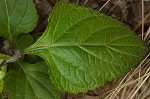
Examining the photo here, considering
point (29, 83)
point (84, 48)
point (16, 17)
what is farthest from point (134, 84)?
point (16, 17)

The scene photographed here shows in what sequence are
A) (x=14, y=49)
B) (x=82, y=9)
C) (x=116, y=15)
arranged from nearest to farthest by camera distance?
(x=82, y=9), (x=14, y=49), (x=116, y=15)

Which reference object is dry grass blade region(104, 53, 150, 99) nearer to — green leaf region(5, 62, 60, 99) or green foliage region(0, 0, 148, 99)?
green foliage region(0, 0, 148, 99)

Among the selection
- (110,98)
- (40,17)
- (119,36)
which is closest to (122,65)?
(119,36)

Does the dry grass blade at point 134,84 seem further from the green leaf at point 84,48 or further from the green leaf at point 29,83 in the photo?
the green leaf at point 29,83

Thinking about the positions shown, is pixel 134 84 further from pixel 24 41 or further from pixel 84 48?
pixel 24 41

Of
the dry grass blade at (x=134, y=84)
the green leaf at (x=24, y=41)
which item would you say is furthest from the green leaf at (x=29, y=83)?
the dry grass blade at (x=134, y=84)

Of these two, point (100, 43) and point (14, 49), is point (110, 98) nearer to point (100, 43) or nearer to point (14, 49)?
point (100, 43)
